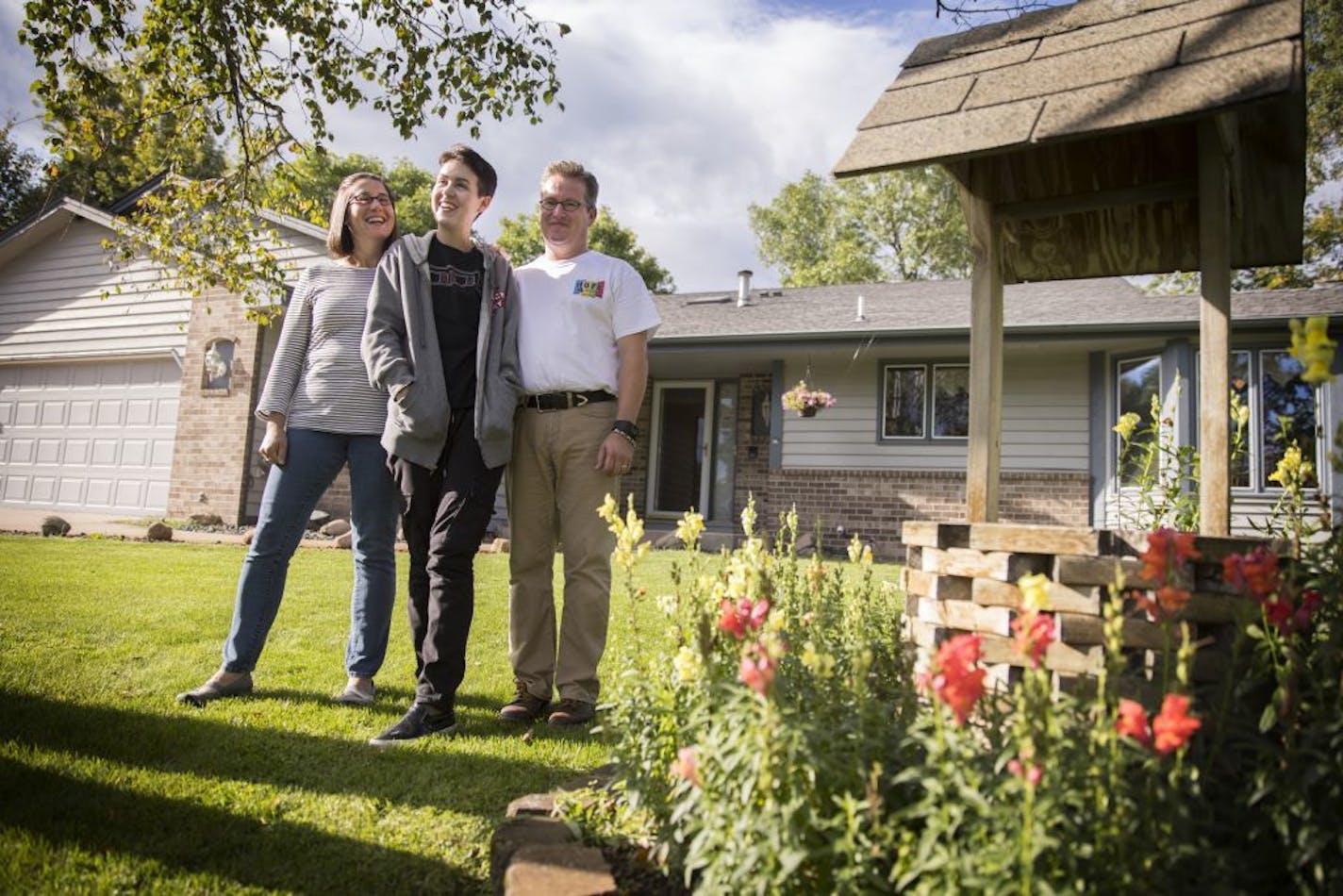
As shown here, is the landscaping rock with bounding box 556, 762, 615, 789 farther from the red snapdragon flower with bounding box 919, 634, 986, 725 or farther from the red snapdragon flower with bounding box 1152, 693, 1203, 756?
the red snapdragon flower with bounding box 1152, 693, 1203, 756

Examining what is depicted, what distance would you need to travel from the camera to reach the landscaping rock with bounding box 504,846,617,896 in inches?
63.1

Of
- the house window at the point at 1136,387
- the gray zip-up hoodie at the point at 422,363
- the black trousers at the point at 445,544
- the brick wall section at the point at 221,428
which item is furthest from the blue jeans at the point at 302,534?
the house window at the point at 1136,387

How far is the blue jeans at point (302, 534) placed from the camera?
3.28 metres

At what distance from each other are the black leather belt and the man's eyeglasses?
0.75 meters

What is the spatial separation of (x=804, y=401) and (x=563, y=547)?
25.8 feet

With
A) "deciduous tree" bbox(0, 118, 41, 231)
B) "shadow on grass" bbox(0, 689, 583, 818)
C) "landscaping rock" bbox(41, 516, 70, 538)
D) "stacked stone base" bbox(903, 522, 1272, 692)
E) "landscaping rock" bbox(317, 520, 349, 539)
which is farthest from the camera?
"deciduous tree" bbox(0, 118, 41, 231)

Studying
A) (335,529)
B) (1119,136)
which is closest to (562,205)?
(1119,136)

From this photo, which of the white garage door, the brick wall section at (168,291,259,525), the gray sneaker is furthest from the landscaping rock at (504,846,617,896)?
the white garage door

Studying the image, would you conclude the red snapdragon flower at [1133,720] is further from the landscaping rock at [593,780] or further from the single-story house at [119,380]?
the single-story house at [119,380]

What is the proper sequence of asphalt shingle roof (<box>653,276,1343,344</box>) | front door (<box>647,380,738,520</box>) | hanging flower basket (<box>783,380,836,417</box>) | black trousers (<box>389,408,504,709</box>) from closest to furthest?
1. black trousers (<box>389,408,504,709</box>)
2. asphalt shingle roof (<box>653,276,1343,344</box>)
3. hanging flower basket (<box>783,380,836,417</box>)
4. front door (<box>647,380,738,520</box>)

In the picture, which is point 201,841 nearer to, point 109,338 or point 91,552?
point 91,552

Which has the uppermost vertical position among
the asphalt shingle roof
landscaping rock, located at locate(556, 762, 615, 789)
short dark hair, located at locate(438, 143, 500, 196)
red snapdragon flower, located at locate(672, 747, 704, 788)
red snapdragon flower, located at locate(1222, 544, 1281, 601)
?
the asphalt shingle roof

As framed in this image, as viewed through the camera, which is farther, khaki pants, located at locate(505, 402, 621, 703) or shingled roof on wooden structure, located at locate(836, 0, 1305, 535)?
khaki pants, located at locate(505, 402, 621, 703)

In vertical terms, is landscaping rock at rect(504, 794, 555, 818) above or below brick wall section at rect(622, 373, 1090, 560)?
below
